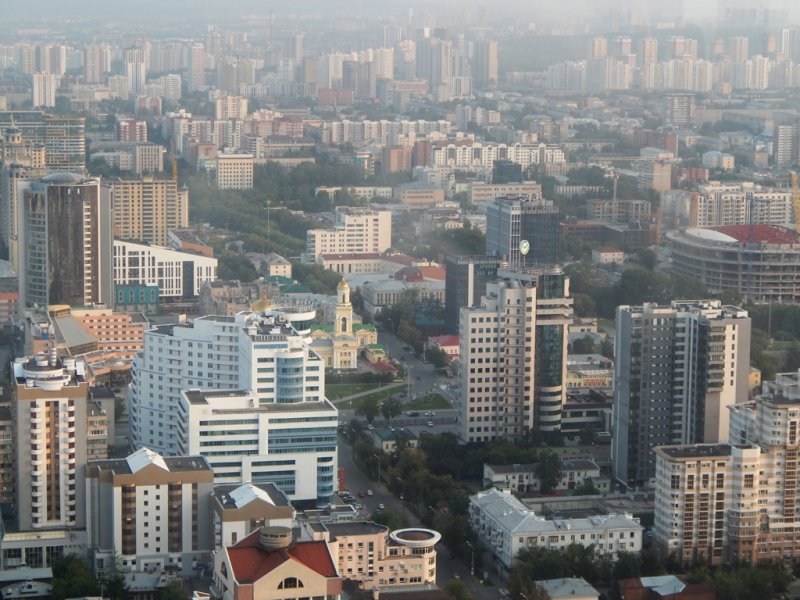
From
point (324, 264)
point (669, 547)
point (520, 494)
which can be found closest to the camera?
point (669, 547)

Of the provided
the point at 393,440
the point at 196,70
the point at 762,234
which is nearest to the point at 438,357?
the point at 393,440

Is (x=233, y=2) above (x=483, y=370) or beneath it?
above

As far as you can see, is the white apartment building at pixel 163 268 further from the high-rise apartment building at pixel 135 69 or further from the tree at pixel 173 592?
the high-rise apartment building at pixel 135 69

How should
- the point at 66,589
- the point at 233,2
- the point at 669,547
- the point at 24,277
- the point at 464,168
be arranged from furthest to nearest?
the point at 233,2 < the point at 464,168 < the point at 24,277 < the point at 669,547 < the point at 66,589

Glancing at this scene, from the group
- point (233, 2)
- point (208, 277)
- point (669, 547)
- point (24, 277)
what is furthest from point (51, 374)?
point (233, 2)

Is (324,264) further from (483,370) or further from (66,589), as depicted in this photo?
(66,589)

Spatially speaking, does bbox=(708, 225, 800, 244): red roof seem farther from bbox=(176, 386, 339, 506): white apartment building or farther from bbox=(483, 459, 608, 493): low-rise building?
bbox=(176, 386, 339, 506): white apartment building

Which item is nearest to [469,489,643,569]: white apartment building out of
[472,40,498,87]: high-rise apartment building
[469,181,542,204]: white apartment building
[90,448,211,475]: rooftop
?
[90,448,211,475]: rooftop

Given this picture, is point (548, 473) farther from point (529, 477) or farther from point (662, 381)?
point (662, 381)
